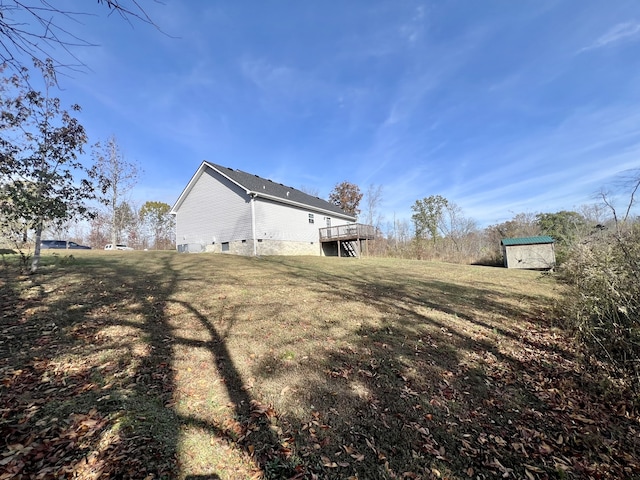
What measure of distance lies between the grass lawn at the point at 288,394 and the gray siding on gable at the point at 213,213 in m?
12.2

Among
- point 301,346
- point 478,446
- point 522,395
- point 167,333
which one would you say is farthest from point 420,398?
point 167,333

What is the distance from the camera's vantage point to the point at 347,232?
22.8 metres

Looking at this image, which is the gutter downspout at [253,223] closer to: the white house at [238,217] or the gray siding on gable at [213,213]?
the white house at [238,217]

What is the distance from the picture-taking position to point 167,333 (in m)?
4.89

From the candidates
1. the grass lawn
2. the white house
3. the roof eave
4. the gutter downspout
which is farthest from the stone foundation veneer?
the grass lawn

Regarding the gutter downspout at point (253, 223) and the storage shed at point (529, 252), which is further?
the gutter downspout at point (253, 223)

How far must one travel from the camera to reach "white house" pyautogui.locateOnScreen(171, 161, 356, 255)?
59.6 ft

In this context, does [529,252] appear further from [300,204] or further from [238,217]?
[238,217]

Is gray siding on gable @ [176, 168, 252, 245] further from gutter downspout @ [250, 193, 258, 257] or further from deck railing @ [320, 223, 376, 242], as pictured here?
deck railing @ [320, 223, 376, 242]

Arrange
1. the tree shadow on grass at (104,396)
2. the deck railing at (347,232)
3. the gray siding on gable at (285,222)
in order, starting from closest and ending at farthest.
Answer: the tree shadow on grass at (104,396) → the gray siding on gable at (285,222) → the deck railing at (347,232)

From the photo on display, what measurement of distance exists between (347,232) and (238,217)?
8698mm

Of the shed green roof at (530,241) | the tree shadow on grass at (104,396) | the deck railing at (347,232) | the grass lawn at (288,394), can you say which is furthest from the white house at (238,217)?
the shed green roof at (530,241)

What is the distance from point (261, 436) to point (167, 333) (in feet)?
9.51

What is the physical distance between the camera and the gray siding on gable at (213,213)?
18.4 metres
